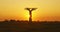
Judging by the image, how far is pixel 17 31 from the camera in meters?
26.3

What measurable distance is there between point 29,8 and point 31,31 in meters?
14.1

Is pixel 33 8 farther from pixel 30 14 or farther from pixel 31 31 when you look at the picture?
pixel 31 31

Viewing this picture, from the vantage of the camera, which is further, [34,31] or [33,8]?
[33,8]

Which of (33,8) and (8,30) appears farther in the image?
(33,8)

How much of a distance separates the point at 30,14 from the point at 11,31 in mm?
16263

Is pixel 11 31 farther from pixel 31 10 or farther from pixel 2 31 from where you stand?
pixel 31 10

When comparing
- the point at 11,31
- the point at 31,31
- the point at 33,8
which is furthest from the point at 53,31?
the point at 33,8

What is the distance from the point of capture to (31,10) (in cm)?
4159

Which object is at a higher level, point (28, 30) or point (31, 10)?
point (31, 10)

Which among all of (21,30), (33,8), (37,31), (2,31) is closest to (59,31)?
(37,31)

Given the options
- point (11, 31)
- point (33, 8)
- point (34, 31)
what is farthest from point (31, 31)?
point (33, 8)

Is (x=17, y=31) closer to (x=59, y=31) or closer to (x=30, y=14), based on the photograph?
(x=59, y=31)

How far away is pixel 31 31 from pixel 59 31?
10.6ft

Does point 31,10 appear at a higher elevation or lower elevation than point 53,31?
Answer: higher
